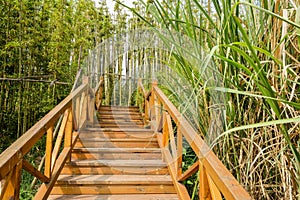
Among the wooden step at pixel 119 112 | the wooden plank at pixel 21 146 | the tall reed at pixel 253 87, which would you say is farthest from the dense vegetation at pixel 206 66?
the wooden step at pixel 119 112

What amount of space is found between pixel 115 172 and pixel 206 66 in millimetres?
2196

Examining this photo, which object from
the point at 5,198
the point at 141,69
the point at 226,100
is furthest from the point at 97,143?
the point at 141,69

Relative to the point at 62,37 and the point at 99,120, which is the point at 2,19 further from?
the point at 99,120

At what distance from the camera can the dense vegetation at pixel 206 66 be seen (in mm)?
896

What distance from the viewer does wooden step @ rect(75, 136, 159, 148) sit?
360 cm

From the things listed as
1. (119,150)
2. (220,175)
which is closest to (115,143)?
(119,150)

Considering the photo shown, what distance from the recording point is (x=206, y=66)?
0.96 meters

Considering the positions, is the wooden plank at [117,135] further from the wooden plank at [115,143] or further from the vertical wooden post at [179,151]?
the vertical wooden post at [179,151]

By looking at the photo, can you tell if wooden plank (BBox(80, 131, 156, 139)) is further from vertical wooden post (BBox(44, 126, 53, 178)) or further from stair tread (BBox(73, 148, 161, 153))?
vertical wooden post (BBox(44, 126, 53, 178))

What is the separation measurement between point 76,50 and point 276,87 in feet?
24.2

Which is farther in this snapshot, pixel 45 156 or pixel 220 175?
pixel 45 156

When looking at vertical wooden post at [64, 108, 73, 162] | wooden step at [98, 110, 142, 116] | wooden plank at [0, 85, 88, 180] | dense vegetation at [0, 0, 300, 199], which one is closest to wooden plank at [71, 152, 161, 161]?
vertical wooden post at [64, 108, 73, 162]

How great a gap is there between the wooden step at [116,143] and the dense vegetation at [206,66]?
0.61 m

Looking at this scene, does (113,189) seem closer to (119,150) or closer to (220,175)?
(119,150)
